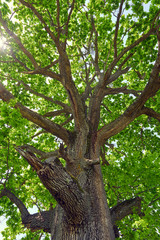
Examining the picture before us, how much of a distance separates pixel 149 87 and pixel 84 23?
4.10 m

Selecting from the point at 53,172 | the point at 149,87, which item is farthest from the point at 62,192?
the point at 149,87

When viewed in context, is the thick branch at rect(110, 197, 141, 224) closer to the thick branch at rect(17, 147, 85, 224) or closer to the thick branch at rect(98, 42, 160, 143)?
the thick branch at rect(17, 147, 85, 224)

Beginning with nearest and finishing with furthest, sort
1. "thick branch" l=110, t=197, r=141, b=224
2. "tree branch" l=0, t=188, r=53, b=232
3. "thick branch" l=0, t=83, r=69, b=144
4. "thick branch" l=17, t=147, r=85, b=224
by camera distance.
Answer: "thick branch" l=17, t=147, r=85, b=224, "tree branch" l=0, t=188, r=53, b=232, "thick branch" l=110, t=197, r=141, b=224, "thick branch" l=0, t=83, r=69, b=144

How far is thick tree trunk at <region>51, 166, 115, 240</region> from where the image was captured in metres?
2.46

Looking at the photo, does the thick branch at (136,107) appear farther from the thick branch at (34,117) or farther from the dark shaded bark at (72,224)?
the dark shaded bark at (72,224)

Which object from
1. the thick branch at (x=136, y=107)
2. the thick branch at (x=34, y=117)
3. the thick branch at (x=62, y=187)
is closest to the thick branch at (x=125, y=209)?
the thick branch at (x=62, y=187)

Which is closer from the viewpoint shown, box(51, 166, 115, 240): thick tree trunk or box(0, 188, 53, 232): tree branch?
box(51, 166, 115, 240): thick tree trunk

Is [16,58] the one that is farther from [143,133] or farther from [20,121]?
[143,133]

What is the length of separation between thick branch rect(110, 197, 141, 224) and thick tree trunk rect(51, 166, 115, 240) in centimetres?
76

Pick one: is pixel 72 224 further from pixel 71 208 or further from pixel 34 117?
pixel 34 117

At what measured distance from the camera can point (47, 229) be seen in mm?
3199

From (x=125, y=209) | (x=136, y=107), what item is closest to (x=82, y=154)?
(x=125, y=209)

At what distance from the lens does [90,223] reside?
8.45 ft

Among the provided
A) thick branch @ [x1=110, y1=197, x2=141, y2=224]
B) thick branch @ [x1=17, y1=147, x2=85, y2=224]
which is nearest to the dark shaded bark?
thick branch @ [x1=110, y1=197, x2=141, y2=224]
